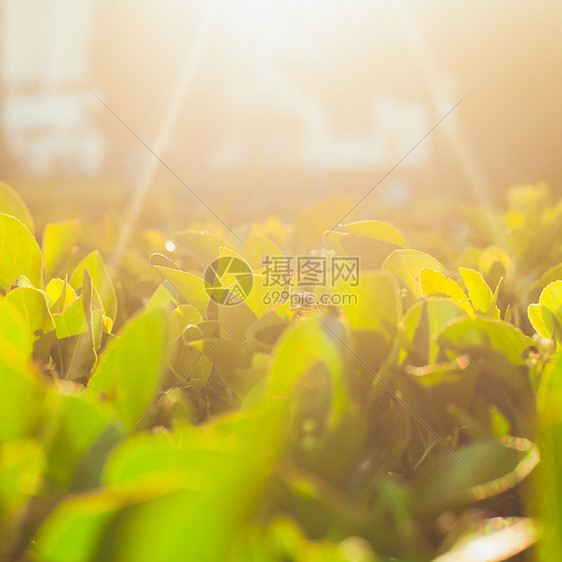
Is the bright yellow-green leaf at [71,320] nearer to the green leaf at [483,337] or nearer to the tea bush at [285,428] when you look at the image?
the tea bush at [285,428]

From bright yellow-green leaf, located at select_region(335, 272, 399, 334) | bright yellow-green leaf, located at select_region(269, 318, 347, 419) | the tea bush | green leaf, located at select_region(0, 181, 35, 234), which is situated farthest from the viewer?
green leaf, located at select_region(0, 181, 35, 234)

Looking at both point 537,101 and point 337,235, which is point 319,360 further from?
point 537,101

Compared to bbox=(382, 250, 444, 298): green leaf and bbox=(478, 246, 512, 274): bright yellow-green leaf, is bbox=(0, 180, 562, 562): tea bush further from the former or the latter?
bbox=(478, 246, 512, 274): bright yellow-green leaf

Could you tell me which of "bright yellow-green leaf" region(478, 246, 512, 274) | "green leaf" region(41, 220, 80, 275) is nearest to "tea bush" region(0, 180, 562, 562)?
"green leaf" region(41, 220, 80, 275)

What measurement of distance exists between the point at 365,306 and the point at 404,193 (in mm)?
16334

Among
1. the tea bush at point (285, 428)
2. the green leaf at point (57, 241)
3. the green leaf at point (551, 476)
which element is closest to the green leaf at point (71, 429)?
the tea bush at point (285, 428)

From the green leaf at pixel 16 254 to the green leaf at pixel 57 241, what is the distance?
24cm

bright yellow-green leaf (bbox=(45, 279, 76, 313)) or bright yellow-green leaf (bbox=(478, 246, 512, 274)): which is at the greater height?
bright yellow-green leaf (bbox=(478, 246, 512, 274))

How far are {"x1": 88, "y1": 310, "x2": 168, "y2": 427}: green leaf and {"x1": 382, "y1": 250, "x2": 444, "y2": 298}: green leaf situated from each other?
473mm

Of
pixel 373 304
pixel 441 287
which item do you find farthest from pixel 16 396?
pixel 441 287

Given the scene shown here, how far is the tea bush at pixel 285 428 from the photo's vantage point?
1.58 ft

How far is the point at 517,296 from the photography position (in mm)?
1344

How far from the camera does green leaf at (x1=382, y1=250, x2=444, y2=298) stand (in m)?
0.97

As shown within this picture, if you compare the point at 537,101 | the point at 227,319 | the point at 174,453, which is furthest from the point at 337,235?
the point at 537,101
